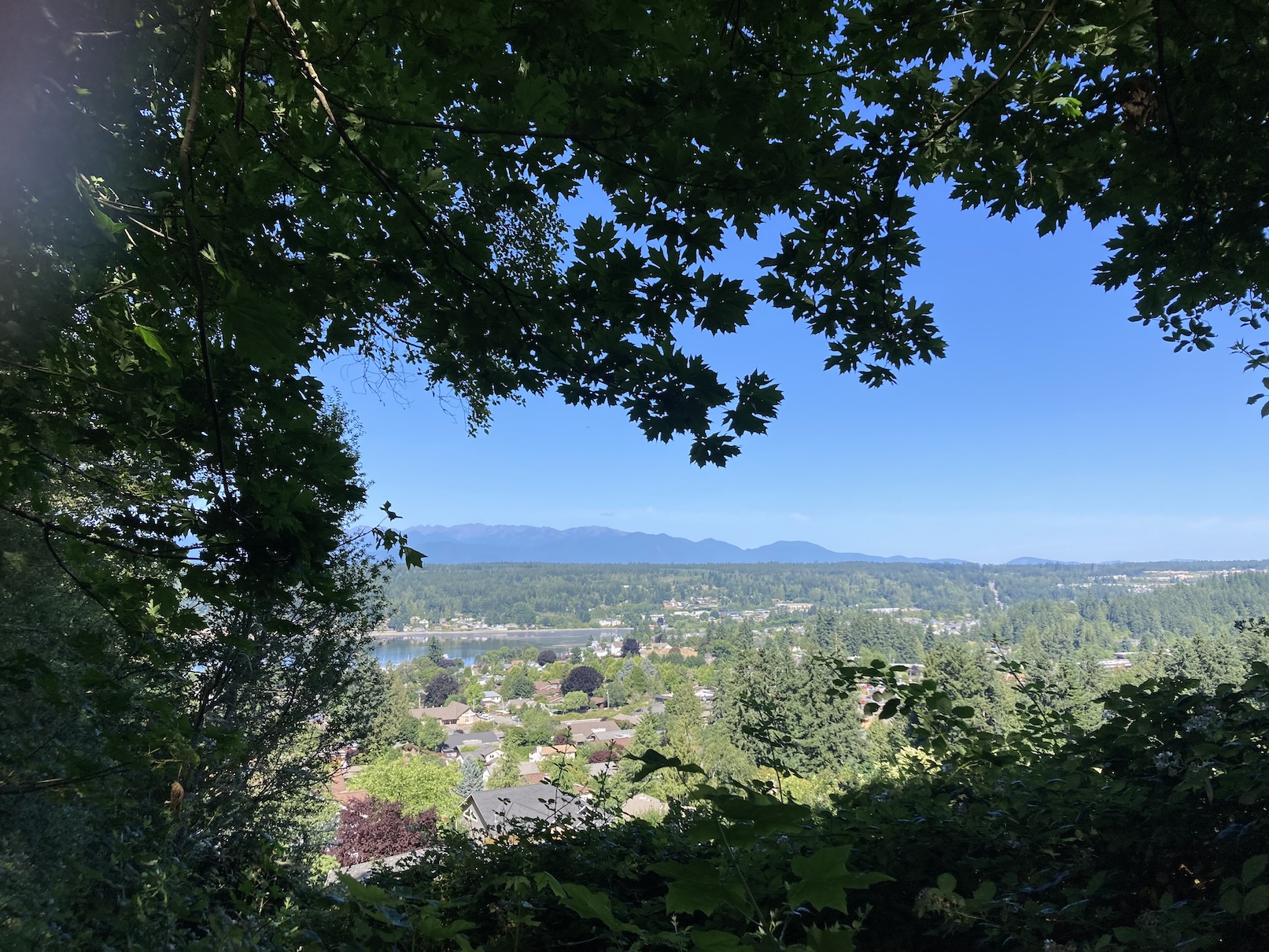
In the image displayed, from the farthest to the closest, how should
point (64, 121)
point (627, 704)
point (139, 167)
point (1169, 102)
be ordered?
1. point (627, 704)
2. point (1169, 102)
3. point (139, 167)
4. point (64, 121)

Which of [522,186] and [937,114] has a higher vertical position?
[937,114]

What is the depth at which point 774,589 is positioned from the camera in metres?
162

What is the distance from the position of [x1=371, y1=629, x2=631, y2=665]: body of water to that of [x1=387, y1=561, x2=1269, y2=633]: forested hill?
4505 mm

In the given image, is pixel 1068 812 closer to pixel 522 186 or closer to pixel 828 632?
pixel 522 186

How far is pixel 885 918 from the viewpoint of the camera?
8.09 ft

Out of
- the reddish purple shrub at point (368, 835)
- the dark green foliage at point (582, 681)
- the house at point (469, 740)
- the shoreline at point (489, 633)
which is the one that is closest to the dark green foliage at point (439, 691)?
Result: the house at point (469, 740)

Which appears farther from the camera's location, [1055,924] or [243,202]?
[1055,924]

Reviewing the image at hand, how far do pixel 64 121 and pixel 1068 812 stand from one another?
13.7ft

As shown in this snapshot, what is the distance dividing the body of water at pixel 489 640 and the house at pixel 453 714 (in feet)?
143

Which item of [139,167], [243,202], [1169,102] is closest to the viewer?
[243,202]

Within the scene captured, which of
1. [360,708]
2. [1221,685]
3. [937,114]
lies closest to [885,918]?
[1221,685]

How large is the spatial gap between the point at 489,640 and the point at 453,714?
253 feet

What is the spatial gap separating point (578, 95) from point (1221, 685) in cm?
376

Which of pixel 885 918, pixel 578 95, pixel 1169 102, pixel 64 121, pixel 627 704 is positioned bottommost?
pixel 627 704
